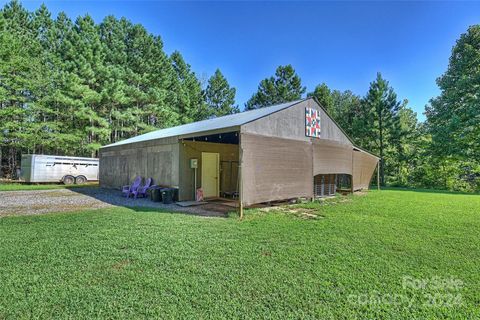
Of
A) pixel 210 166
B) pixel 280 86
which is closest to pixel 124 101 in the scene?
pixel 210 166

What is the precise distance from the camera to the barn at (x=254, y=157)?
745cm

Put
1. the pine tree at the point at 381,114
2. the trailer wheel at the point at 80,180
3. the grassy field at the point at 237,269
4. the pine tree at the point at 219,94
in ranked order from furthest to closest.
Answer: the pine tree at the point at 219,94 → the pine tree at the point at 381,114 → the trailer wheel at the point at 80,180 → the grassy field at the point at 237,269

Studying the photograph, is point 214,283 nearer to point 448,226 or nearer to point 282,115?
point 448,226

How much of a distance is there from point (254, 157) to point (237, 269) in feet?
14.3

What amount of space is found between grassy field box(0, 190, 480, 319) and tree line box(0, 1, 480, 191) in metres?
15.5

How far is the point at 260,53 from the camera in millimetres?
25734

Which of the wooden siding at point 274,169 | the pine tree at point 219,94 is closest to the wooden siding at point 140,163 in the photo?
the wooden siding at point 274,169

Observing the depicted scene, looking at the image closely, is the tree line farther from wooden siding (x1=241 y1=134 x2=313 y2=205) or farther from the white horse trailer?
wooden siding (x1=241 y1=134 x2=313 y2=205)

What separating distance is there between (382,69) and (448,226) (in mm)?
19419

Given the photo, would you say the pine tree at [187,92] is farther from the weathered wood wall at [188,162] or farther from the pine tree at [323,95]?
the weathered wood wall at [188,162]

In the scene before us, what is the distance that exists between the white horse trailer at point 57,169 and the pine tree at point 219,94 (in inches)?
623

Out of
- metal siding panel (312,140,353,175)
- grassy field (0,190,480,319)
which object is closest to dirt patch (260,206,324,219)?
grassy field (0,190,480,319)

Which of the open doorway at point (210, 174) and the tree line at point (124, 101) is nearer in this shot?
the open doorway at point (210, 174)

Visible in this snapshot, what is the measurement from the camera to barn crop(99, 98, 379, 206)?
7449 millimetres
